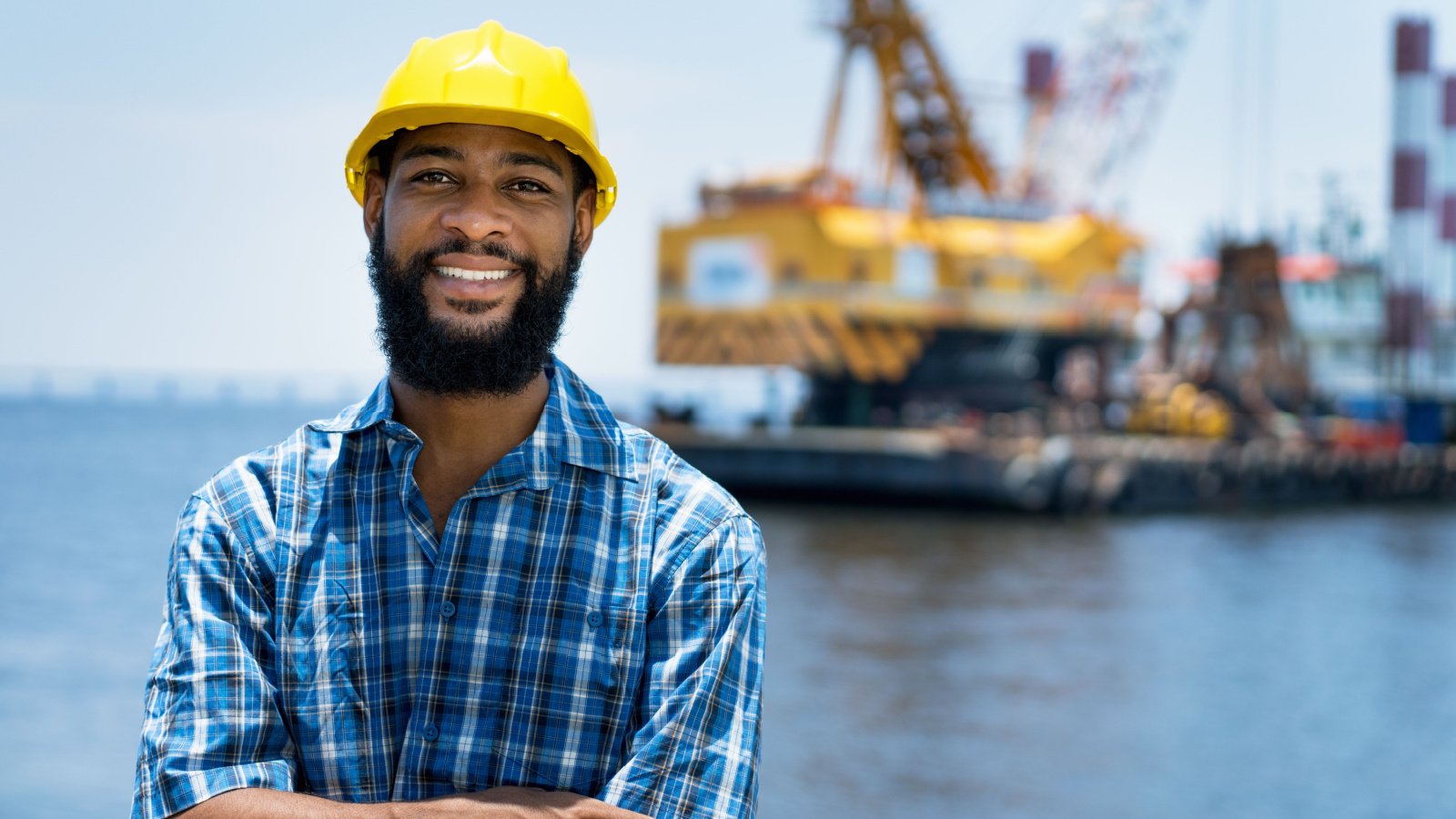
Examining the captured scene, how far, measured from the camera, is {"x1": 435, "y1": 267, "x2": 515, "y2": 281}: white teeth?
69.7 inches

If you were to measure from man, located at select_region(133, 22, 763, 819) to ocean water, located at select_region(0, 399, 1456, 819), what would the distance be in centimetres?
786

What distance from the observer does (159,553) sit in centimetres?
2741

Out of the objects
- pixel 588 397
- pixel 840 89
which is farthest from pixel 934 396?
pixel 588 397

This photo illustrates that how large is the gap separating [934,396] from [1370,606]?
54.7 ft

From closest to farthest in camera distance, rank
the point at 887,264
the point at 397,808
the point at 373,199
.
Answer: the point at 397,808
the point at 373,199
the point at 887,264

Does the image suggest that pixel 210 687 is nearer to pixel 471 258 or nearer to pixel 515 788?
pixel 515 788

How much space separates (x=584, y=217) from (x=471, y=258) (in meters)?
0.19

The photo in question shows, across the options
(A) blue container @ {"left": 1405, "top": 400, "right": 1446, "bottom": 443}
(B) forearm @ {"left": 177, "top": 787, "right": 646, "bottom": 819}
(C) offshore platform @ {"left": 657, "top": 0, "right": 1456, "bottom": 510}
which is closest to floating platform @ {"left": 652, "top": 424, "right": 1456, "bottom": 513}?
(C) offshore platform @ {"left": 657, "top": 0, "right": 1456, "bottom": 510}

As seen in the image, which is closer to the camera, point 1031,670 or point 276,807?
point 276,807

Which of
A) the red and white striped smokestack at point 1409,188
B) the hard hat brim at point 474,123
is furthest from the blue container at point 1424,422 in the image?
the hard hat brim at point 474,123

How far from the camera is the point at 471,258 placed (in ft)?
5.78

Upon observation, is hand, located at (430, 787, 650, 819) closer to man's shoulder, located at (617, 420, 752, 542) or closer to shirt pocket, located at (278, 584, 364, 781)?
shirt pocket, located at (278, 584, 364, 781)

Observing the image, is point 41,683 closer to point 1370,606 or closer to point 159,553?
point 159,553

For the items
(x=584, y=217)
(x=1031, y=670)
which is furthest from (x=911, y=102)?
(x=584, y=217)
